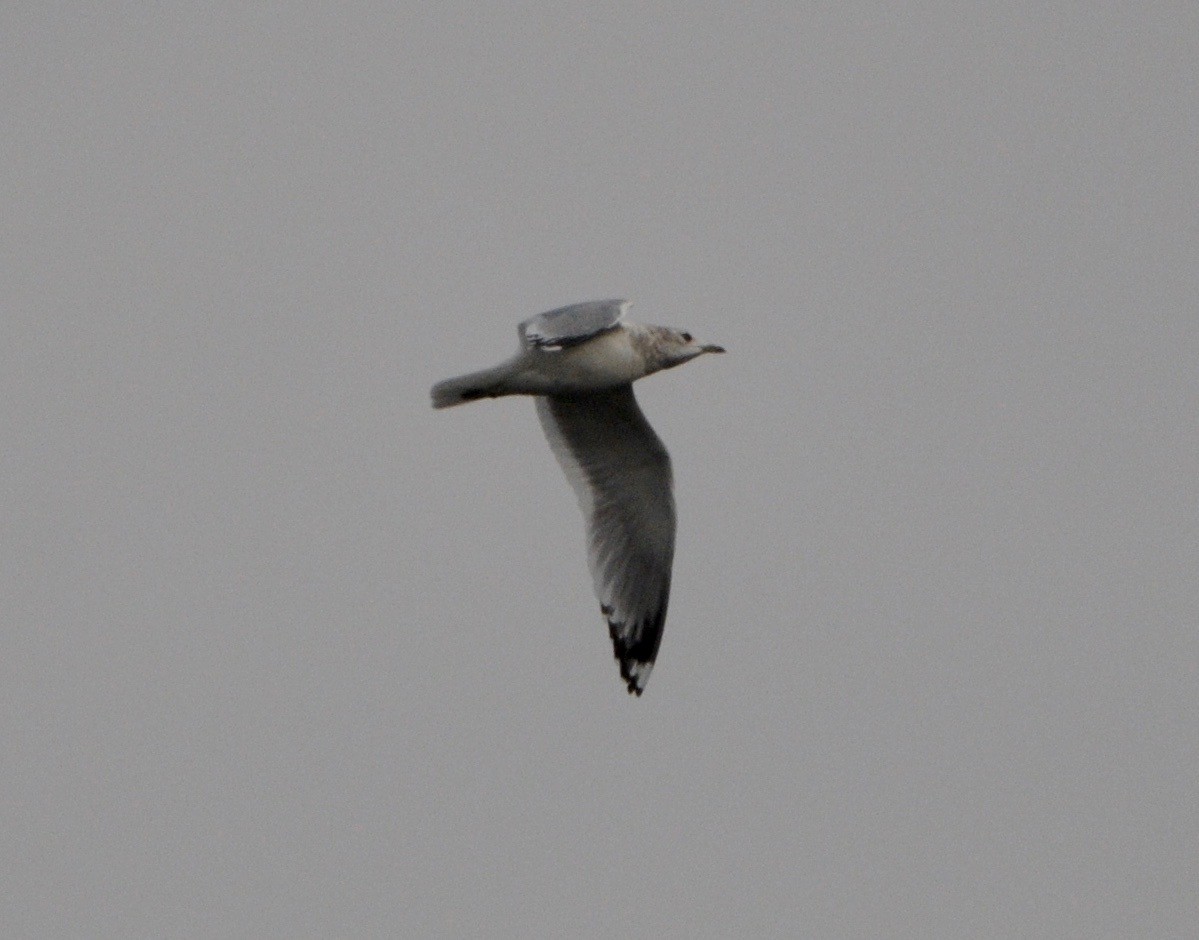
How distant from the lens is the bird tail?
10.5m

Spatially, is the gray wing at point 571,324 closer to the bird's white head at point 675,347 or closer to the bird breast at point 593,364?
the bird breast at point 593,364

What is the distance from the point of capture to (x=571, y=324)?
9688 mm

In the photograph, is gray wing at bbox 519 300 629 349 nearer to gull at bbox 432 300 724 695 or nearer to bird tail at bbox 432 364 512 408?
bird tail at bbox 432 364 512 408

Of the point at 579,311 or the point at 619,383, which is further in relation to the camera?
the point at 619,383

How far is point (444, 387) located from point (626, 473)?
1295mm

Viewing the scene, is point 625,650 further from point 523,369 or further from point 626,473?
point 523,369

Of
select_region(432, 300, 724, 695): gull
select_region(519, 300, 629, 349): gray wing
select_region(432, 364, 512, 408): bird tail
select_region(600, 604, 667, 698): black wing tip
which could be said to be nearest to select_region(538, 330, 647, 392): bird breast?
select_region(432, 300, 724, 695): gull

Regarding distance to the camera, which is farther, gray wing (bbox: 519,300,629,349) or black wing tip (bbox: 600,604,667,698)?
black wing tip (bbox: 600,604,667,698)

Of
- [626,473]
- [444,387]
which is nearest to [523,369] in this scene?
[444,387]

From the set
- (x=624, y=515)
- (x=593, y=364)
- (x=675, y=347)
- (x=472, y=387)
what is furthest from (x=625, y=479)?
(x=472, y=387)

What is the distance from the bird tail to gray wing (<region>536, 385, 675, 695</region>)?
0.87m

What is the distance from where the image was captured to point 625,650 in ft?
38.7

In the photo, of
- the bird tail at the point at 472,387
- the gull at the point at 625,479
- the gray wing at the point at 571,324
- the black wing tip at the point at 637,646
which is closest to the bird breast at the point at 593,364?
the gull at the point at 625,479

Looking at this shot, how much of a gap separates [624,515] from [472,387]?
140cm
